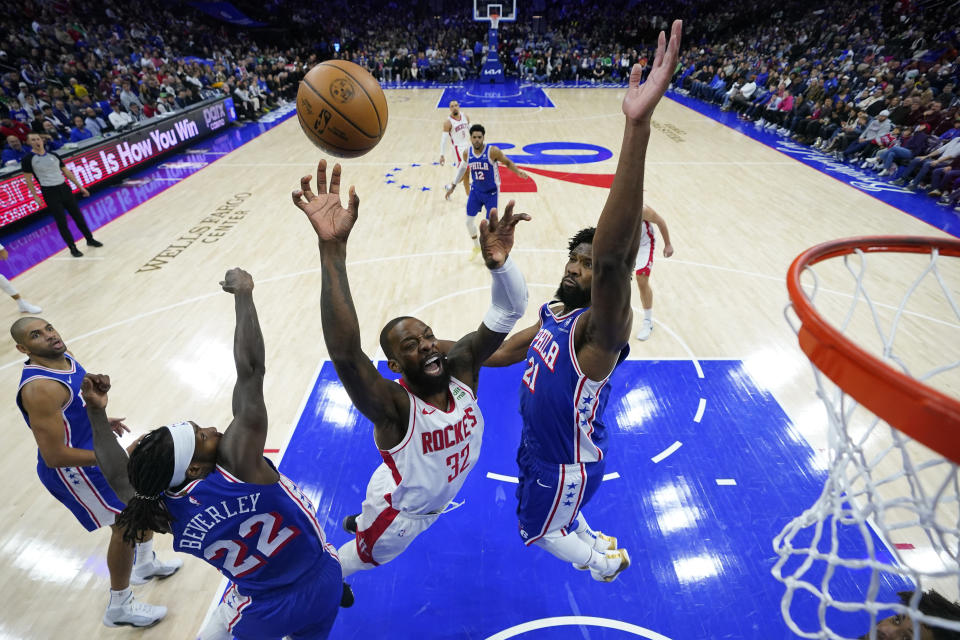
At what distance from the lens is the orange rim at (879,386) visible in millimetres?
1273

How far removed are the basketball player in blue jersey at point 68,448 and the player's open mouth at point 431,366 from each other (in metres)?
1.65

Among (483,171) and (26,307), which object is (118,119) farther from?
(483,171)

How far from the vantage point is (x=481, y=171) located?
6996mm

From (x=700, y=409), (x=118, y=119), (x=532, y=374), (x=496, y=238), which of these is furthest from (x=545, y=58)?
(x=496, y=238)

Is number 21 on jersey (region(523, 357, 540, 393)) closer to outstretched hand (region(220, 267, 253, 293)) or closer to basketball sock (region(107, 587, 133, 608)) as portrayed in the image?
outstretched hand (region(220, 267, 253, 293))

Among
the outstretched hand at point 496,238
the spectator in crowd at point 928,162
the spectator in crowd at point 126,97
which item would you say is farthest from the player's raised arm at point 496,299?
the spectator in crowd at point 126,97

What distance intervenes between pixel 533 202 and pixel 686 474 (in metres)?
6.36

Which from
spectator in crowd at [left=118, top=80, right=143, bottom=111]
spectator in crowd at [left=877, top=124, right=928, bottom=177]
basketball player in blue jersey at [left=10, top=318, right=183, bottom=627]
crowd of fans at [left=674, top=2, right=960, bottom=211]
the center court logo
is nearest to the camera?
basketball player in blue jersey at [left=10, top=318, right=183, bottom=627]

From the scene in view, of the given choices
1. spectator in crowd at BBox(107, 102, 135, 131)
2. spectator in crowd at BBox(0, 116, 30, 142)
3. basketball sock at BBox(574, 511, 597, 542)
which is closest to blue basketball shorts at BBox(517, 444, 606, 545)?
basketball sock at BBox(574, 511, 597, 542)

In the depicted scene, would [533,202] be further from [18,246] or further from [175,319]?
[18,246]

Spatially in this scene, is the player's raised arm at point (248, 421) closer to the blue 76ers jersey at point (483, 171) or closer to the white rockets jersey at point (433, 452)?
the white rockets jersey at point (433, 452)

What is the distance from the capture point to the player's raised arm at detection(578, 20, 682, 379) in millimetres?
1579

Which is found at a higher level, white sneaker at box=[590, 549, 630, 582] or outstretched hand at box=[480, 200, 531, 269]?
outstretched hand at box=[480, 200, 531, 269]

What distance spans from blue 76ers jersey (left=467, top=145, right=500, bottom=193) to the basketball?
3.33 meters
